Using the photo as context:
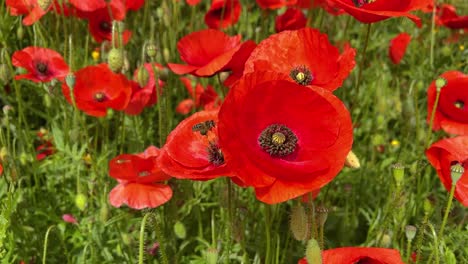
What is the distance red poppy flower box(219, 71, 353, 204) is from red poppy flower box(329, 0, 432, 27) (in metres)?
0.33

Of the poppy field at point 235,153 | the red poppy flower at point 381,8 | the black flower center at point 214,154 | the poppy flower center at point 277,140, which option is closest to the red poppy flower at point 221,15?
the poppy field at point 235,153

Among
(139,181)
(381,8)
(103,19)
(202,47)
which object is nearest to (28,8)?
(103,19)

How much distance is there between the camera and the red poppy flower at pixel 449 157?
148cm

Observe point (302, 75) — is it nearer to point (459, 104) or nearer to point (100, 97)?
point (459, 104)

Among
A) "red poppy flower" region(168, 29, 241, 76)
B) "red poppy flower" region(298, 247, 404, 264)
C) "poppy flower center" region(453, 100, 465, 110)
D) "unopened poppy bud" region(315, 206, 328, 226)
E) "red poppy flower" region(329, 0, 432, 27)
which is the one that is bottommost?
"red poppy flower" region(298, 247, 404, 264)

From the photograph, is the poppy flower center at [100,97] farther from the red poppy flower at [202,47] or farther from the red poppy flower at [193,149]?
the red poppy flower at [193,149]

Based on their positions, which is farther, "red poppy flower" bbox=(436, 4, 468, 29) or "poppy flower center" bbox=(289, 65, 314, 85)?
"red poppy flower" bbox=(436, 4, 468, 29)

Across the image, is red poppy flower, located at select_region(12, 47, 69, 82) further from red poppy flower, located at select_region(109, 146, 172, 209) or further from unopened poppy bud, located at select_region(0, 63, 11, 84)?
red poppy flower, located at select_region(109, 146, 172, 209)

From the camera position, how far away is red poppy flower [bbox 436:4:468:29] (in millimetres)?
3078

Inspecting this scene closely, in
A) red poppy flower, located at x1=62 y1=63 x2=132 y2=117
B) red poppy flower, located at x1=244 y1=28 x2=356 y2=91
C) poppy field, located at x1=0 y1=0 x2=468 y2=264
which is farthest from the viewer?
red poppy flower, located at x1=62 y1=63 x2=132 y2=117

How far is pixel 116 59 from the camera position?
2.02 metres

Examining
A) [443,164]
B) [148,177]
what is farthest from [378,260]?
[148,177]

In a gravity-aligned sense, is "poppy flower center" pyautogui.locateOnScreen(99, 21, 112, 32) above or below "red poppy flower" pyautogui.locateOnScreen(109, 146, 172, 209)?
above

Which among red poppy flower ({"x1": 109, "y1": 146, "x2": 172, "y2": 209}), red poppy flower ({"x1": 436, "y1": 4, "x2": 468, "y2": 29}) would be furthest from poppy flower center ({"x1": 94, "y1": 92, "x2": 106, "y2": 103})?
red poppy flower ({"x1": 436, "y1": 4, "x2": 468, "y2": 29})
